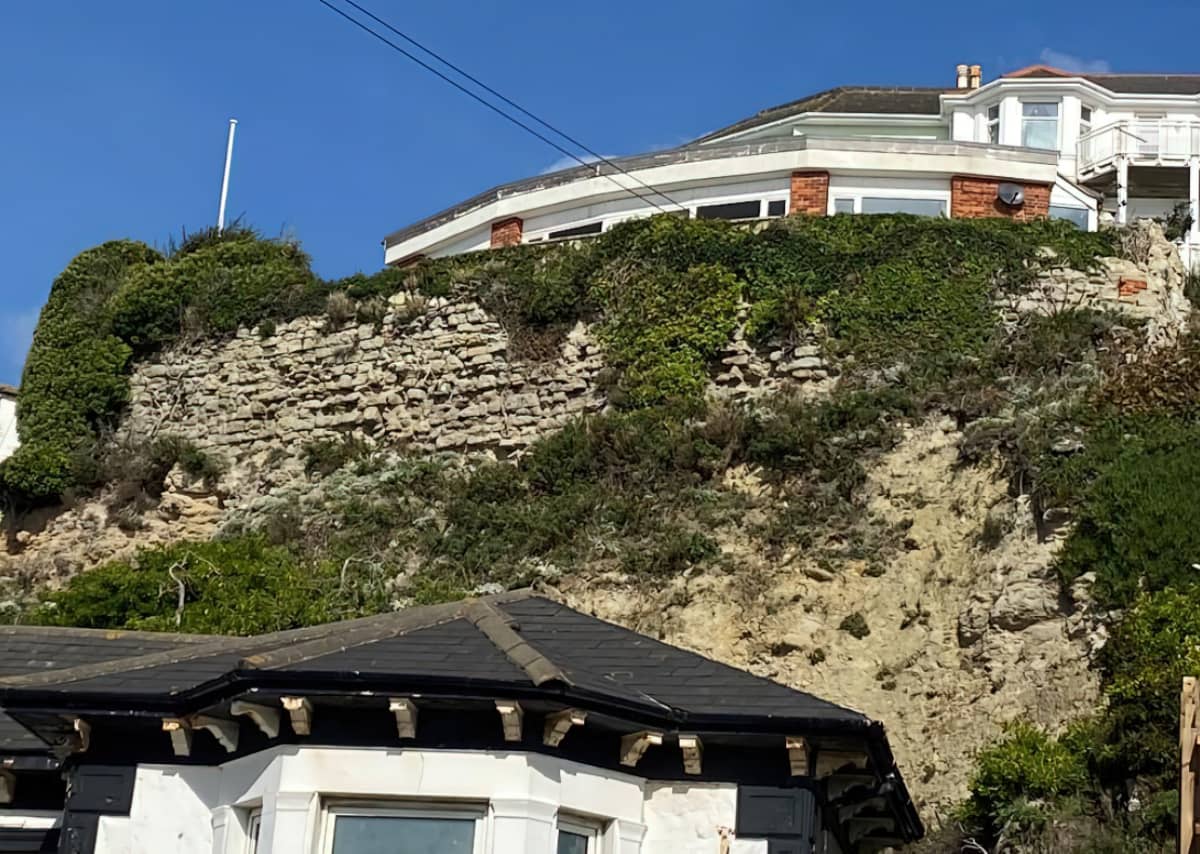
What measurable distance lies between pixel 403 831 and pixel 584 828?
1093 millimetres

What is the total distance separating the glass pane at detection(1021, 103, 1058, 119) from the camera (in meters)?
44.0

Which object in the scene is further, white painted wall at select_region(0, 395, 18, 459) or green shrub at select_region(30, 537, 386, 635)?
white painted wall at select_region(0, 395, 18, 459)

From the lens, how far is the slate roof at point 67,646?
14852 mm

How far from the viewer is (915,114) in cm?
4647

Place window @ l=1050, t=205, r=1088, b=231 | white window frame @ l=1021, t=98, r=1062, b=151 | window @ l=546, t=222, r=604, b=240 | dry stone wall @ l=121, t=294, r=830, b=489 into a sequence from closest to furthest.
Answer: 1. dry stone wall @ l=121, t=294, r=830, b=489
2. window @ l=1050, t=205, r=1088, b=231
3. window @ l=546, t=222, r=604, b=240
4. white window frame @ l=1021, t=98, r=1062, b=151

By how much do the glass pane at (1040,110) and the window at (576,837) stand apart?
34.3 meters

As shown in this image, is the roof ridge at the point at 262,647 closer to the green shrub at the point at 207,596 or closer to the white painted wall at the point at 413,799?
the white painted wall at the point at 413,799

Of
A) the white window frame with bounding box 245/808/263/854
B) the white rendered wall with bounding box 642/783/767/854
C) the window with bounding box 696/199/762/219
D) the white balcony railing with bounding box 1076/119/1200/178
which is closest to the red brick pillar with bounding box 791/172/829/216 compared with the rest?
the window with bounding box 696/199/762/219

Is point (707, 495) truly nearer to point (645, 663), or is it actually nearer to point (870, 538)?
point (870, 538)

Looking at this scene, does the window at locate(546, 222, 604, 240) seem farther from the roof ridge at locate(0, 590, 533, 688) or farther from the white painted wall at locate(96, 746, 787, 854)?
the white painted wall at locate(96, 746, 787, 854)

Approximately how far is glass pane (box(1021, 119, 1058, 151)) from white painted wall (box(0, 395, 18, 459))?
21.1 m

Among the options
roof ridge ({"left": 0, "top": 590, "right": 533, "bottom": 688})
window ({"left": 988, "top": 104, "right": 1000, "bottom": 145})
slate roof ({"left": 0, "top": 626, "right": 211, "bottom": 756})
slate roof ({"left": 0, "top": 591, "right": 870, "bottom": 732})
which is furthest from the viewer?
window ({"left": 988, "top": 104, "right": 1000, "bottom": 145})

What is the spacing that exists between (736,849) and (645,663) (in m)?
1.49

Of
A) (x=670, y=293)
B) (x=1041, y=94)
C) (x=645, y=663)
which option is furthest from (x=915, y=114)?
(x=645, y=663)
